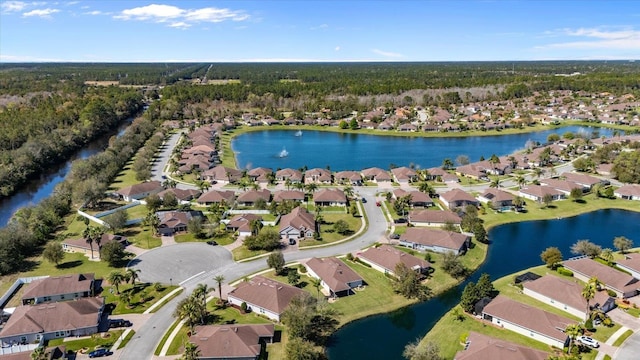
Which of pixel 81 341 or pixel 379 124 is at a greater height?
pixel 379 124

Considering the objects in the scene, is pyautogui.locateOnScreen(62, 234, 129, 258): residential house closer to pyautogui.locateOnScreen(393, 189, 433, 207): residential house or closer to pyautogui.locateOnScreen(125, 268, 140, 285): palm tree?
pyautogui.locateOnScreen(125, 268, 140, 285): palm tree

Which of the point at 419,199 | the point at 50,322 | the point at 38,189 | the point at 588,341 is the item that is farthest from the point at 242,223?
the point at 38,189

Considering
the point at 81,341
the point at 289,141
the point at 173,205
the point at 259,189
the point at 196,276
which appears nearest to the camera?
the point at 81,341

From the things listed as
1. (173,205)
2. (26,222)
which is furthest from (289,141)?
(26,222)

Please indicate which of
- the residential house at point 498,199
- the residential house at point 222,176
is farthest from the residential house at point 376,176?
the residential house at point 222,176

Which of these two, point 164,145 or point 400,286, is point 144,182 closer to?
point 164,145

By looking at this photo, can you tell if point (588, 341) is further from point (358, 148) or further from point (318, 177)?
point (358, 148)
